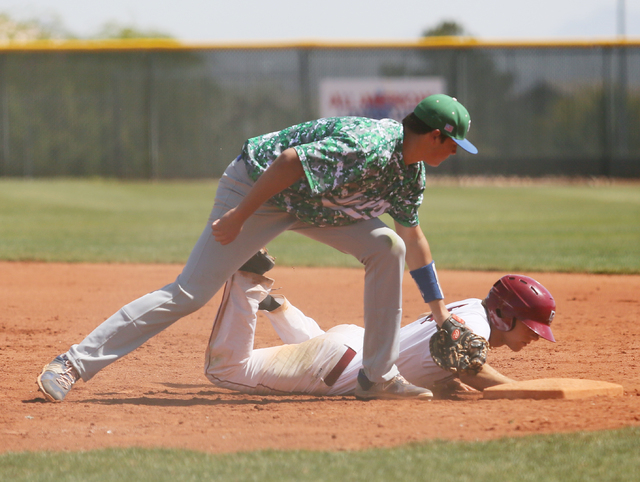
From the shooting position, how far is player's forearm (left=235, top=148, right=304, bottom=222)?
3025 millimetres

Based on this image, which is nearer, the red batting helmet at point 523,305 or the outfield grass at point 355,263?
the outfield grass at point 355,263

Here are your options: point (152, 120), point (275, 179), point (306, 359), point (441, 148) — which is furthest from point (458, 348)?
point (152, 120)

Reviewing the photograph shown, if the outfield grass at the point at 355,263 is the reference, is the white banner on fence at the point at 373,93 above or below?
above

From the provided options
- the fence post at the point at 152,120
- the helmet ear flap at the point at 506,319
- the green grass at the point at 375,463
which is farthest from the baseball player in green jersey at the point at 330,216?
the fence post at the point at 152,120

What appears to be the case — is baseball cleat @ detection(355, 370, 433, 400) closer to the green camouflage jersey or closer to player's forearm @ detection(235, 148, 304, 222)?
the green camouflage jersey

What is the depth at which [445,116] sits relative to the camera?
3.15 m

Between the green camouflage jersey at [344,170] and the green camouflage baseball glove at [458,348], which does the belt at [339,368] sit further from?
the green camouflage jersey at [344,170]

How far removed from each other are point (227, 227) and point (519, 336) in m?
1.58

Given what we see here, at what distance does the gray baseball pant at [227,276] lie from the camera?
336cm

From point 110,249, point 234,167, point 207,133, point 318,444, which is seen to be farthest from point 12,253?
point 207,133

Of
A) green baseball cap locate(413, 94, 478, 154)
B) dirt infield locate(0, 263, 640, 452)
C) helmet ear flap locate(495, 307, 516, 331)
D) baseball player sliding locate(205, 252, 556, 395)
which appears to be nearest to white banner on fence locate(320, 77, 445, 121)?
dirt infield locate(0, 263, 640, 452)

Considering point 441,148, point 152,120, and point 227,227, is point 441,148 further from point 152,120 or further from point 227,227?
point 152,120

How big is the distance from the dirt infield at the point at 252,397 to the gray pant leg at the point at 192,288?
286 millimetres

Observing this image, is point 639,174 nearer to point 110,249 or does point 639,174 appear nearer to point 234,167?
point 110,249
